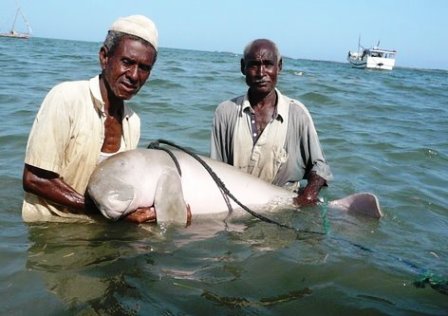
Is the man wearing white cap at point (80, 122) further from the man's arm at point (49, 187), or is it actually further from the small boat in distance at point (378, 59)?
the small boat in distance at point (378, 59)

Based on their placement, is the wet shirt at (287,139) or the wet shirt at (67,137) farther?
the wet shirt at (287,139)

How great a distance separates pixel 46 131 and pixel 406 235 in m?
3.62

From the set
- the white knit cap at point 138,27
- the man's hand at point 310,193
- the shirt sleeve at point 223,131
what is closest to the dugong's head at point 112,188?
the white knit cap at point 138,27

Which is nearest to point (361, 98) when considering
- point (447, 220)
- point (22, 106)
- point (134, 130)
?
point (22, 106)

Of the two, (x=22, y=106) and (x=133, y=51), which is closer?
(x=133, y=51)

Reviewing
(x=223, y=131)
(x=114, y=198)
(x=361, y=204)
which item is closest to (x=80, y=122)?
(x=114, y=198)

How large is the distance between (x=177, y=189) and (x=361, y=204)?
84.9 inches

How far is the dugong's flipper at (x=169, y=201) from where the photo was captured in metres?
4.50

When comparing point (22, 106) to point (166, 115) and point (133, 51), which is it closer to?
point (166, 115)

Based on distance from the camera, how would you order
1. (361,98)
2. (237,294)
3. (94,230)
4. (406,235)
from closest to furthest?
1. (237,294)
2. (94,230)
3. (406,235)
4. (361,98)

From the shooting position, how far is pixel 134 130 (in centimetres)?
466

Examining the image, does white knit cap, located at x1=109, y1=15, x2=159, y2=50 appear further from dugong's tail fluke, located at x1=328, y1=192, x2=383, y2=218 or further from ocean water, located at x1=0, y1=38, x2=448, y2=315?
dugong's tail fluke, located at x1=328, y1=192, x2=383, y2=218

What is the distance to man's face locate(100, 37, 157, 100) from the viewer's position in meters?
3.96

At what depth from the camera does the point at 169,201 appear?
4.52 m
